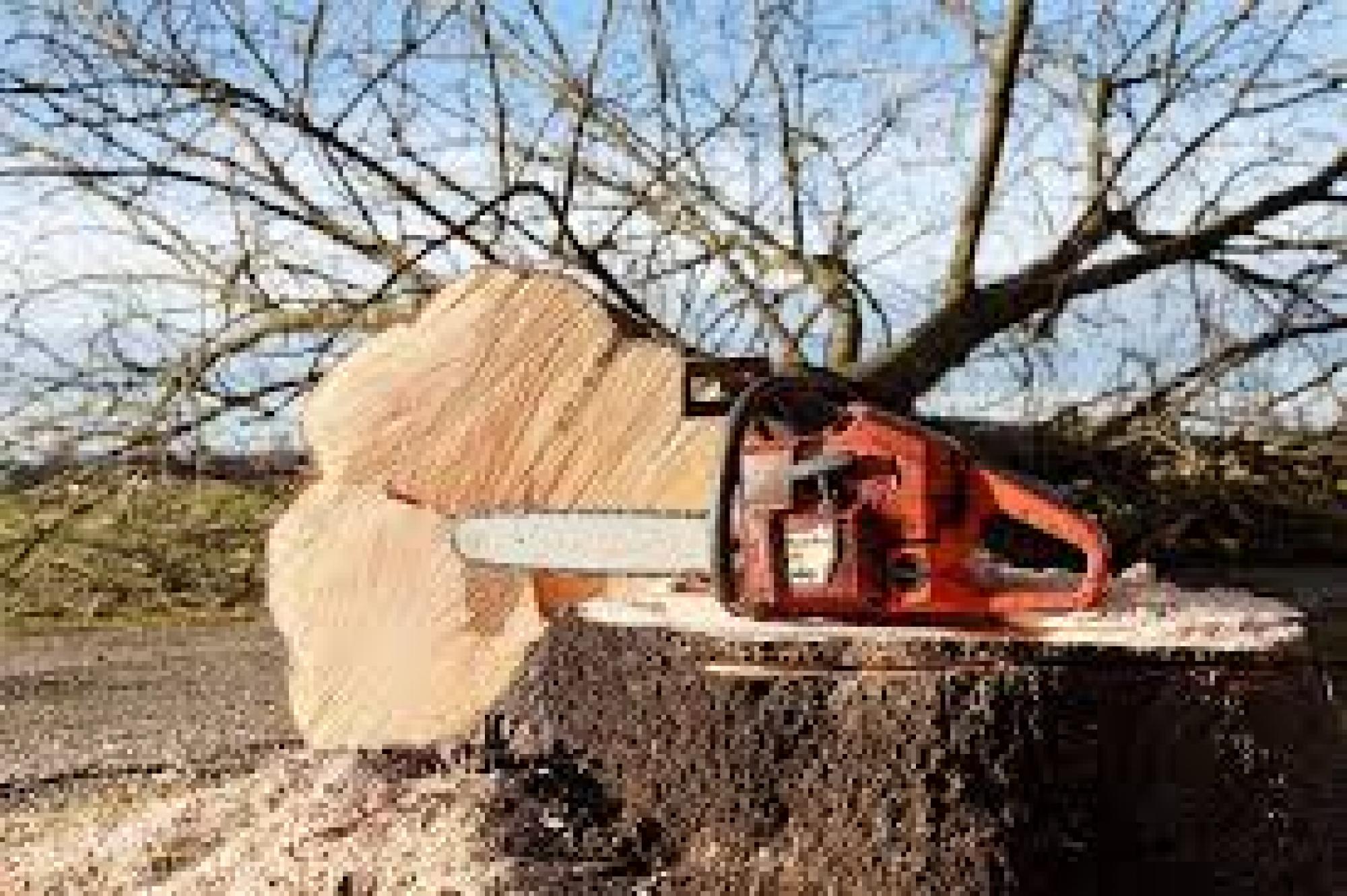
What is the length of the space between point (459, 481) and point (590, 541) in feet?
1.89

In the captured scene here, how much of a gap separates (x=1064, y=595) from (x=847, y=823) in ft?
1.19

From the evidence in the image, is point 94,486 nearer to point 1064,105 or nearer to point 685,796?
point 1064,105

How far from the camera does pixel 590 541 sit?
→ 3.02m

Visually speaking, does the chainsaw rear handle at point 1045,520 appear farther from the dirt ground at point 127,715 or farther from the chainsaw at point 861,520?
the dirt ground at point 127,715

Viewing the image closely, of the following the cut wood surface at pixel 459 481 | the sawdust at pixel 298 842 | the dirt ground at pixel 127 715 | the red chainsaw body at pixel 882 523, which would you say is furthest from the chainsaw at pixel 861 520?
the dirt ground at pixel 127 715

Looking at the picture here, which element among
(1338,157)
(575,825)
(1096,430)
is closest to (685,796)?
(575,825)

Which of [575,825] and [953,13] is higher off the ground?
[953,13]

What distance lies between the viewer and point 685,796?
2672 millimetres

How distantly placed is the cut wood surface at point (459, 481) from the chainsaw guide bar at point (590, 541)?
0.16m

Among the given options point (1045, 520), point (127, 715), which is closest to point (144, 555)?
point (127, 715)

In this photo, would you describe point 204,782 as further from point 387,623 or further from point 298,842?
point 298,842

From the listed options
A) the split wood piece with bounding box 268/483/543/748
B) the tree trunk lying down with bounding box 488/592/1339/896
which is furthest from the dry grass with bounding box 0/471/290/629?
the tree trunk lying down with bounding box 488/592/1339/896

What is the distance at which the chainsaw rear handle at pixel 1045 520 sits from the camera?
2557 millimetres

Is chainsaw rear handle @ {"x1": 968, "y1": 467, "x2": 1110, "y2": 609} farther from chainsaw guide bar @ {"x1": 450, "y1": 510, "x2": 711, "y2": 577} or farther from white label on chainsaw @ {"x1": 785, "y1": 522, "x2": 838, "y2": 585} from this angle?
chainsaw guide bar @ {"x1": 450, "y1": 510, "x2": 711, "y2": 577}
